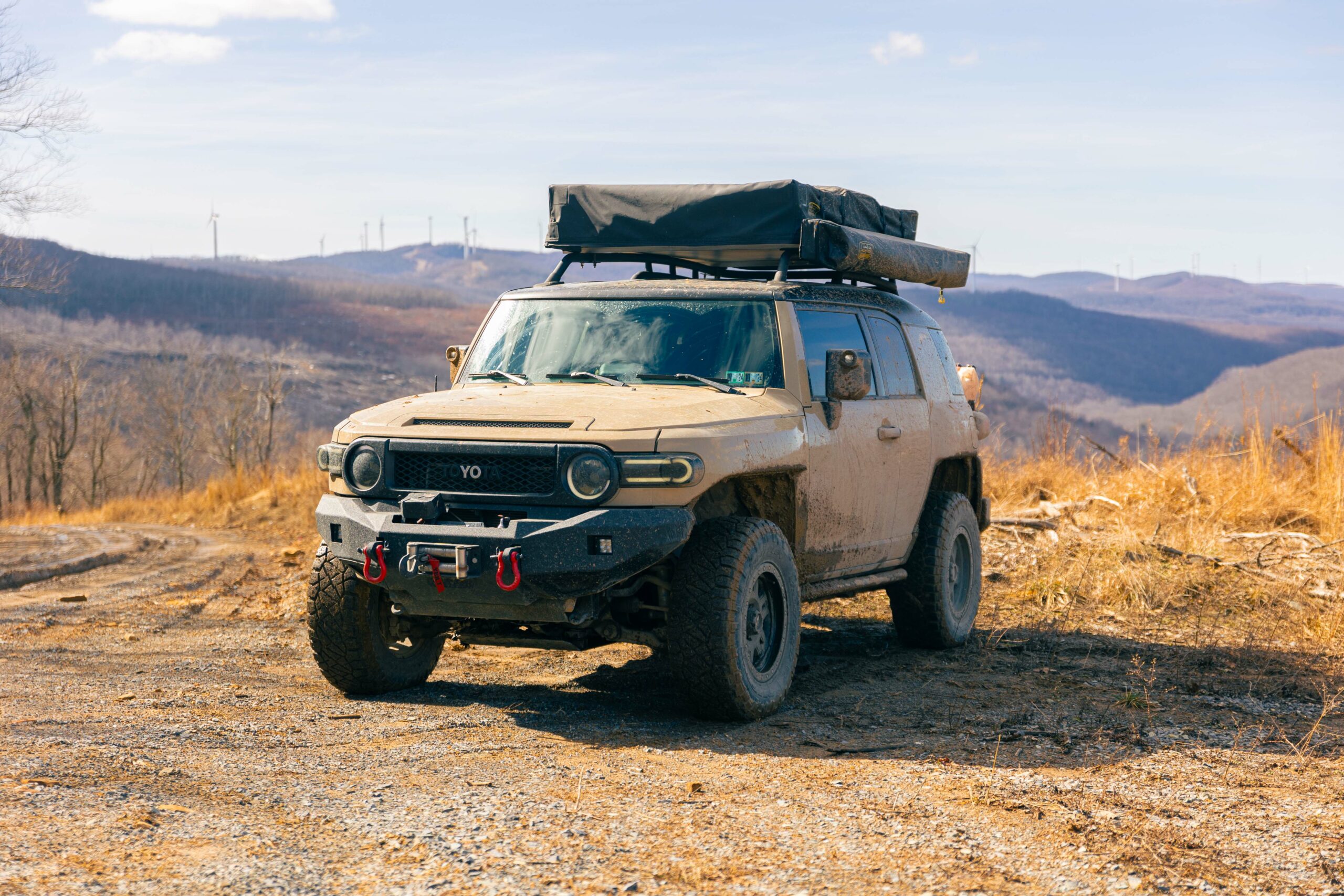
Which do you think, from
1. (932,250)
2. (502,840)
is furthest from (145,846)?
(932,250)

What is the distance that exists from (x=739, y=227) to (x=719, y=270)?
1169 mm

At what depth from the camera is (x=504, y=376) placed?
6.76 meters

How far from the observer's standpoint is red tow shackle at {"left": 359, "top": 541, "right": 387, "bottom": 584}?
5.62 meters

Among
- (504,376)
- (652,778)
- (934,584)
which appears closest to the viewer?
(652,778)

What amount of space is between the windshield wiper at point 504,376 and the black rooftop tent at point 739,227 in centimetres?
128

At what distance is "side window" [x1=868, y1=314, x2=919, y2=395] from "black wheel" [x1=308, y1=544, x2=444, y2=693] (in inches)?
125

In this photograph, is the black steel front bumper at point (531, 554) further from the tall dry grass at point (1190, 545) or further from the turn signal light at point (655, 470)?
the tall dry grass at point (1190, 545)

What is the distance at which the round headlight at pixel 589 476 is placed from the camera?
215 inches

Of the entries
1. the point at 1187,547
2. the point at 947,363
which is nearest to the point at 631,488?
the point at 947,363

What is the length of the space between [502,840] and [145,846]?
1.04 m

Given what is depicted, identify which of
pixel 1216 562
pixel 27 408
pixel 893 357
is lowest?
pixel 27 408

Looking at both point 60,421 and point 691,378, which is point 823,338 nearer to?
point 691,378

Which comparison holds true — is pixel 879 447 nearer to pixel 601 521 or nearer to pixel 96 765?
pixel 601 521

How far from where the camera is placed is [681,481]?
18.1ft
